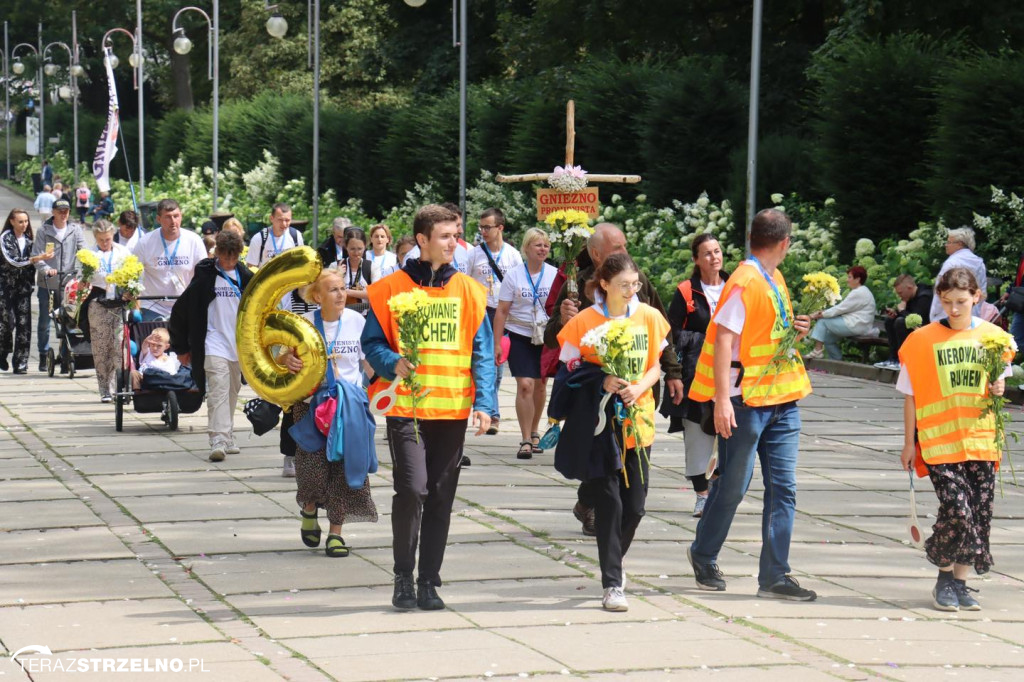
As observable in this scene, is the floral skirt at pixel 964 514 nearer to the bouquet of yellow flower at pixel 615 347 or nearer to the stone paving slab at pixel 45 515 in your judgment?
the bouquet of yellow flower at pixel 615 347

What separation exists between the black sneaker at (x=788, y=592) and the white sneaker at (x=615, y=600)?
2.43 feet

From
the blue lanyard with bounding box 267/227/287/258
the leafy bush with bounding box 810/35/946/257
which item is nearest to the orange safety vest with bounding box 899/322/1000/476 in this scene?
the blue lanyard with bounding box 267/227/287/258

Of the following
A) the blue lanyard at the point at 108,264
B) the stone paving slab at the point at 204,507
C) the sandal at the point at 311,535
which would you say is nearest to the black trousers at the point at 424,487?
the sandal at the point at 311,535

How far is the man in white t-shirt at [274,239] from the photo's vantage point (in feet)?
52.9

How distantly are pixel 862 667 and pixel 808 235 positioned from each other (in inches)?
623

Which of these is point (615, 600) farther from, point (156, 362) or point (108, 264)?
point (108, 264)

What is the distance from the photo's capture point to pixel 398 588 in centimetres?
750

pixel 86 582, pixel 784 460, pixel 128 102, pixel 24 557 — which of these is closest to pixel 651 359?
pixel 784 460

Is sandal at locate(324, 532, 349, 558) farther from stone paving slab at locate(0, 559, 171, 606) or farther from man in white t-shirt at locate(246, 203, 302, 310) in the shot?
man in white t-shirt at locate(246, 203, 302, 310)

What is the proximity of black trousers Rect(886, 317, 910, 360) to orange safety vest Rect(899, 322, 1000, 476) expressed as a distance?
33.4ft

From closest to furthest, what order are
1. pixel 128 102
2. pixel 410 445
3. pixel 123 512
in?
pixel 410 445
pixel 123 512
pixel 128 102

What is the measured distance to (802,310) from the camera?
7996 millimetres

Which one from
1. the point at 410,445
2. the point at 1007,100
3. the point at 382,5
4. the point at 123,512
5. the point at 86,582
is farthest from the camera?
the point at 382,5

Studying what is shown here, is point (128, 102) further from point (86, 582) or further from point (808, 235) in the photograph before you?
point (86, 582)
